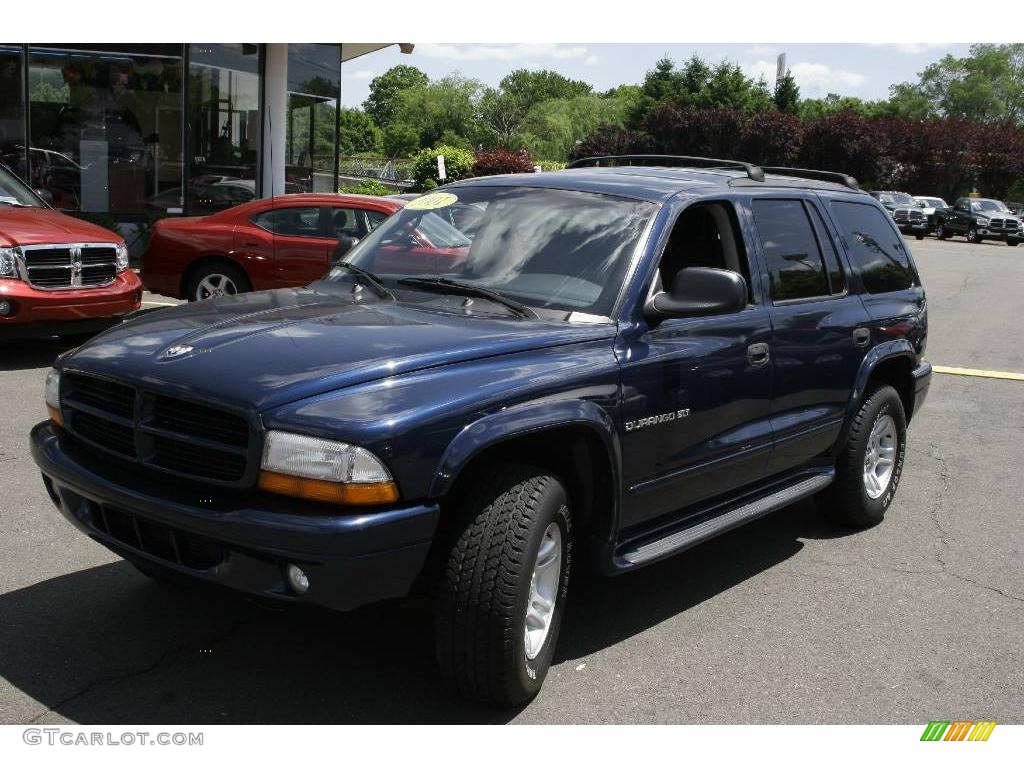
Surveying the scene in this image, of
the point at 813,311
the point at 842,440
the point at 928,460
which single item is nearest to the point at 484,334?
the point at 813,311

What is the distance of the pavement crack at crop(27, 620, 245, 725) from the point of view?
11.4 ft

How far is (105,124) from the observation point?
17.3 meters

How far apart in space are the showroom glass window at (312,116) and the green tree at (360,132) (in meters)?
92.6

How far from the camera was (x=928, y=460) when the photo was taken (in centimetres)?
762

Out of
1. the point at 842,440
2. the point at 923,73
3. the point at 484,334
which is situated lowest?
the point at 842,440

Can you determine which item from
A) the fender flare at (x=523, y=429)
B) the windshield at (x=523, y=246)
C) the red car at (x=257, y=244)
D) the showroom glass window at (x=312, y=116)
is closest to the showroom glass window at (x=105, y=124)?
the showroom glass window at (x=312, y=116)

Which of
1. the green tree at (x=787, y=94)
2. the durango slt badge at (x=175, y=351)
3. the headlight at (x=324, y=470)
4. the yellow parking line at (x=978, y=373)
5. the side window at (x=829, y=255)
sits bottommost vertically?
the yellow parking line at (x=978, y=373)

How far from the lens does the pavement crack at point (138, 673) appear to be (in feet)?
11.4

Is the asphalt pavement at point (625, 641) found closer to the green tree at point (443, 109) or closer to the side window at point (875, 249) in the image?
the side window at point (875, 249)

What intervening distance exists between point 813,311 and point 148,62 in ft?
50.1

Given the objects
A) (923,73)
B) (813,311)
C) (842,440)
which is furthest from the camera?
(923,73)

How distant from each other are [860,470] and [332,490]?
136 inches

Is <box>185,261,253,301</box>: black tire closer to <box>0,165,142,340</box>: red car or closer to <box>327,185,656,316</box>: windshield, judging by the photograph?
<box>0,165,142,340</box>: red car
